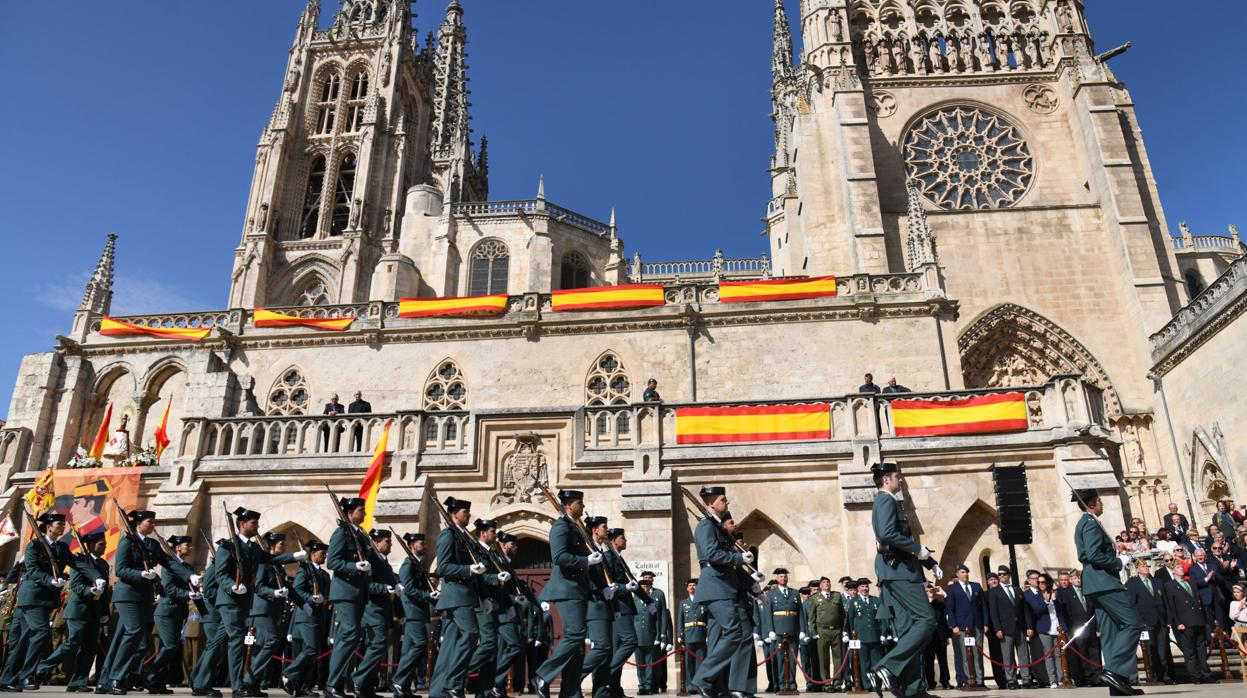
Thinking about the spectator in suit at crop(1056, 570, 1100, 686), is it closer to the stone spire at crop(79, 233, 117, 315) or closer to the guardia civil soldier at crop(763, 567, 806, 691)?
the guardia civil soldier at crop(763, 567, 806, 691)

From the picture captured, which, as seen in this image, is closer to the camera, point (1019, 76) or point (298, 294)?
point (1019, 76)

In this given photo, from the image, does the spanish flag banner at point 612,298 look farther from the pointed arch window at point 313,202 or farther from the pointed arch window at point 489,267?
the pointed arch window at point 313,202

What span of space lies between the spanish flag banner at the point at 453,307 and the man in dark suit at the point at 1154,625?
15.8m

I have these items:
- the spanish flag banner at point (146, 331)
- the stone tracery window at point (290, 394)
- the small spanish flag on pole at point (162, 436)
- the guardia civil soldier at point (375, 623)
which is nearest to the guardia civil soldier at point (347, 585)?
the guardia civil soldier at point (375, 623)

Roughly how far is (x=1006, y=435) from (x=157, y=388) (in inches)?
841

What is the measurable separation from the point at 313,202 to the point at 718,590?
159 ft

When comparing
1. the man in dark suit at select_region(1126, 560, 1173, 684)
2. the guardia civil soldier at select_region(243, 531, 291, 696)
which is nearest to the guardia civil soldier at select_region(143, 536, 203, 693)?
the guardia civil soldier at select_region(243, 531, 291, 696)

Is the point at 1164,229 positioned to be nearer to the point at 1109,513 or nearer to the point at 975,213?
the point at 975,213

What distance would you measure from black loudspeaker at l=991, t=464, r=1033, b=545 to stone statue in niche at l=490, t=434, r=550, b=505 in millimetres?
7843

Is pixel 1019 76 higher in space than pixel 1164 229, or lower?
higher

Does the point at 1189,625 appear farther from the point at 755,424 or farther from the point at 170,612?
the point at 170,612

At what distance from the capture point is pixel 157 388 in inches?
914

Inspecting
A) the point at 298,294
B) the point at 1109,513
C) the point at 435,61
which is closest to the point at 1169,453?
the point at 1109,513

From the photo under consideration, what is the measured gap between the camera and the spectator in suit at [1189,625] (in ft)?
35.0
